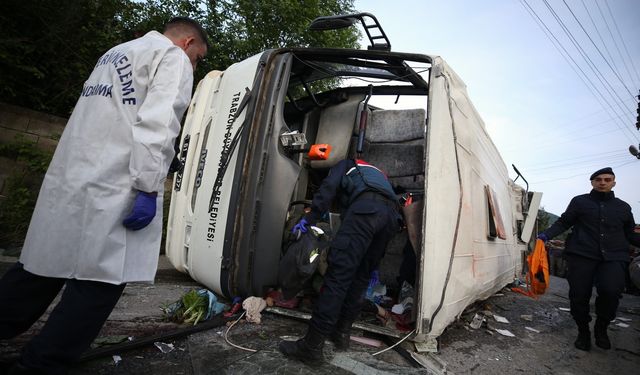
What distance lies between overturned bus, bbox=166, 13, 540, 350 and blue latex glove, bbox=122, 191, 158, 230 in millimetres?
1263

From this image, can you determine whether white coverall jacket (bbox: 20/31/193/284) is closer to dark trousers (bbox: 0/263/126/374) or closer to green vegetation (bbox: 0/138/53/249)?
dark trousers (bbox: 0/263/126/374)

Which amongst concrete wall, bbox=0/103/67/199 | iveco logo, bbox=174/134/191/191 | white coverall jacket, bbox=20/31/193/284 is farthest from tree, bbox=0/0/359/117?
white coverall jacket, bbox=20/31/193/284

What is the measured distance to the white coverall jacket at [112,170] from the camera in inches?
55.4

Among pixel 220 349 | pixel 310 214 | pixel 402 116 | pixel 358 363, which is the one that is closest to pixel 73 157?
pixel 220 349

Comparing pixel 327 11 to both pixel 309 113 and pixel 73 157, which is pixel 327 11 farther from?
pixel 73 157

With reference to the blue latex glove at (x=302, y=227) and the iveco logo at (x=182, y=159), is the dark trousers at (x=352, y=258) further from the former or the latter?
the iveco logo at (x=182, y=159)

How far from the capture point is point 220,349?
2162mm

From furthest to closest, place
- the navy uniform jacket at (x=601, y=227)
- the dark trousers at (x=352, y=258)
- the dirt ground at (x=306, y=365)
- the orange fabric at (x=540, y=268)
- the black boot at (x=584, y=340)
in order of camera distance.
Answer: the orange fabric at (x=540, y=268)
the navy uniform jacket at (x=601, y=227)
the black boot at (x=584, y=340)
the dark trousers at (x=352, y=258)
the dirt ground at (x=306, y=365)

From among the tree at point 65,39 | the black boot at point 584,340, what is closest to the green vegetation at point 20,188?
the tree at point 65,39

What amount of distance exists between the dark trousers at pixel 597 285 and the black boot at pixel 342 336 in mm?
2537

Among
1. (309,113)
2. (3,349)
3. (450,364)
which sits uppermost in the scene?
(309,113)

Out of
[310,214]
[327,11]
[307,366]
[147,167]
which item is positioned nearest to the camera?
[147,167]

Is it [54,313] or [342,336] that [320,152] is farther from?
[54,313]

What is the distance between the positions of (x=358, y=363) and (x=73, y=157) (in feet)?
6.72
